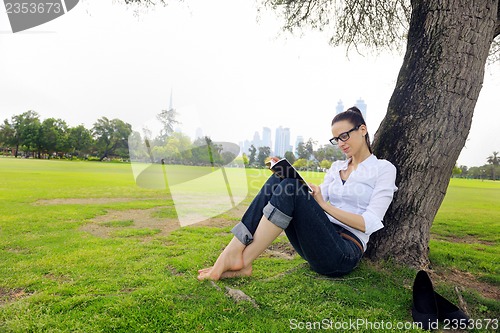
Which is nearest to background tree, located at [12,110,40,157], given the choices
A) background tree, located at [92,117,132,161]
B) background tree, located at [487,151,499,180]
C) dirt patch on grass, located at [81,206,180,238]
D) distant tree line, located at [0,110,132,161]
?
distant tree line, located at [0,110,132,161]

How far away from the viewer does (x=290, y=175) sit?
7.80 ft

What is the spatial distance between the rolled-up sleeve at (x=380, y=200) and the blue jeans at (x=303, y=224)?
0.26 m

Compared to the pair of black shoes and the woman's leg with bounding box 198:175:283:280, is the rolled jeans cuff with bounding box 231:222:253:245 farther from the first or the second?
the pair of black shoes

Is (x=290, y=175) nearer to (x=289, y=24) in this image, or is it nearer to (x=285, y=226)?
(x=285, y=226)

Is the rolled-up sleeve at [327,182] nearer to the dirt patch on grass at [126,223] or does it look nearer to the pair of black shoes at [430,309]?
the pair of black shoes at [430,309]

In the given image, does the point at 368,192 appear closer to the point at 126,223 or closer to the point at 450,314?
the point at 450,314

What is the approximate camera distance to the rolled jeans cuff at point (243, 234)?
259cm

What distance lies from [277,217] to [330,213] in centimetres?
41

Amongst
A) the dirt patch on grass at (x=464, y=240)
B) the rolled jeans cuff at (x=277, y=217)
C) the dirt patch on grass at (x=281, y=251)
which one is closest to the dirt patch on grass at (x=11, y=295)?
the rolled jeans cuff at (x=277, y=217)

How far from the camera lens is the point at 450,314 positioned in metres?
2.19

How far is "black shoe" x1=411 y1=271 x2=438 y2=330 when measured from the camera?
216 cm

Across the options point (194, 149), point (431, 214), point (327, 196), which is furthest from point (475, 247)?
point (194, 149)

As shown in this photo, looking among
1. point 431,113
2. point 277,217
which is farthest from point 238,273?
point 431,113

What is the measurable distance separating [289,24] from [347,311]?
5.82m
